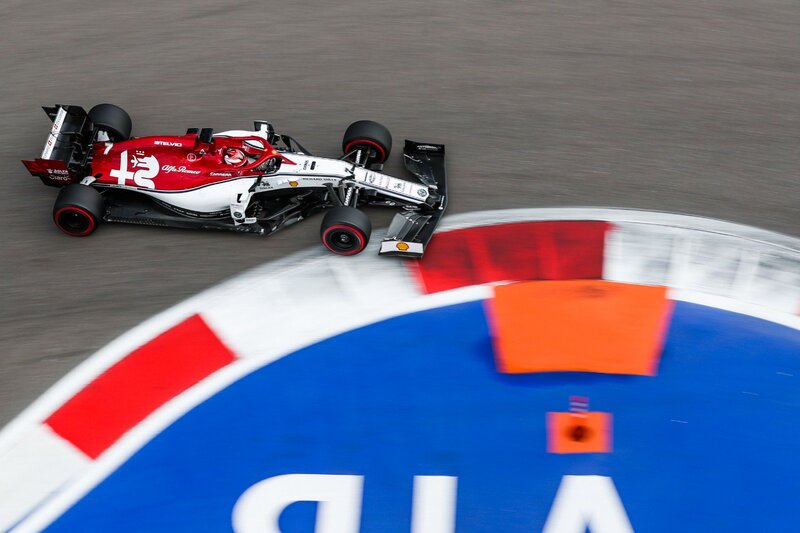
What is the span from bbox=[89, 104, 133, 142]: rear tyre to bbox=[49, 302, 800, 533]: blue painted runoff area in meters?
2.96

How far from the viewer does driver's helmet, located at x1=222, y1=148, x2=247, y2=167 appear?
6754mm

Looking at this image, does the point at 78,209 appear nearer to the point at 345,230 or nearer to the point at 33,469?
the point at 33,469

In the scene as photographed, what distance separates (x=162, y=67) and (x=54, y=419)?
4.24m

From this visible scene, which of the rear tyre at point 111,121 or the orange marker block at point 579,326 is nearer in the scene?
the orange marker block at point 579,326

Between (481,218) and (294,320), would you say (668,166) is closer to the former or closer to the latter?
(481,218)

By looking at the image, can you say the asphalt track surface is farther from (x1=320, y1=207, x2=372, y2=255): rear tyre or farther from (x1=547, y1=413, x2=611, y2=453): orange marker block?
(x1=547, y1=413, x2=611, y2=453): orange marker block

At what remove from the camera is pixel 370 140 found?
7.06 m

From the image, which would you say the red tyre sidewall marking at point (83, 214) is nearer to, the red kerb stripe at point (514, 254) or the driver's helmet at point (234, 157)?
the driver's helmet at point (234, 157)

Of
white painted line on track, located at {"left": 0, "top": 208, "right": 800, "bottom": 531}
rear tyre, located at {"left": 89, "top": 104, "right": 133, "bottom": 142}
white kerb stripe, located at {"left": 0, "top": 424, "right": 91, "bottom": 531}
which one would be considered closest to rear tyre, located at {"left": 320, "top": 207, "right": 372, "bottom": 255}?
white painted line on track, located at {"left": 0, "top": 208, "right": 800, "bottom": 531}

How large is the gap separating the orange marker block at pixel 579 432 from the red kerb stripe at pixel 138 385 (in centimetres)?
268

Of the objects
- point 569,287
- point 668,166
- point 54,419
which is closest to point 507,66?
point 668,166

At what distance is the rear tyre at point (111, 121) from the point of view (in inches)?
283

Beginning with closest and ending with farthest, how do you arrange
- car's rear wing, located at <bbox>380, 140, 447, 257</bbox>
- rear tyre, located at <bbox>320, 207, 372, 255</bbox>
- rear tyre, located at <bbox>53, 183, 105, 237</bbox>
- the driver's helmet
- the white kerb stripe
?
the white kerb stripe
rear tyre, located at <bbox>320, 207, 372, 255</bbox>
car's rear wing, located at <bbox>380, 140, 447, 257</bbox>
rear tyre, located at <bbox>53, 183, 105, 237</bbox>
the driver's helmet

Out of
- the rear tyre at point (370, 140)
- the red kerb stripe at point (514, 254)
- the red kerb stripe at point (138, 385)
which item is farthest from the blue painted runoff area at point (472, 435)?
the rear tyre at point (370, 140)
